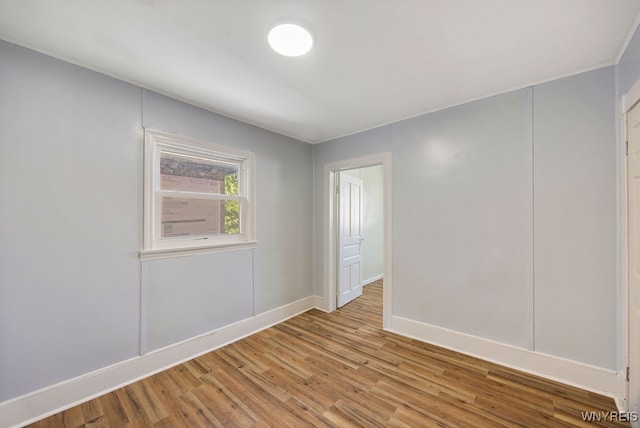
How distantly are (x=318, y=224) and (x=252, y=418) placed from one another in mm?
2406

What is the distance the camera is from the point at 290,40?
4.99 feet

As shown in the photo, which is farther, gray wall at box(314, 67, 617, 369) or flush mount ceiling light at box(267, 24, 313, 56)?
gray wall at box(314, 67, 617, 369)

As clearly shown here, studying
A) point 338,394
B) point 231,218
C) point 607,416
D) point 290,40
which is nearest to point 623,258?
point 607,416

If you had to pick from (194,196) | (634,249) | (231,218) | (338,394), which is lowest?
(338,394)

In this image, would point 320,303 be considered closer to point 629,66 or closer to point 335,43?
point 335,43

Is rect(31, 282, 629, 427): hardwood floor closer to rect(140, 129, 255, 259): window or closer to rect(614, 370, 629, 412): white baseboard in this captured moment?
rect(614, 370, 629, 412): white baseboard

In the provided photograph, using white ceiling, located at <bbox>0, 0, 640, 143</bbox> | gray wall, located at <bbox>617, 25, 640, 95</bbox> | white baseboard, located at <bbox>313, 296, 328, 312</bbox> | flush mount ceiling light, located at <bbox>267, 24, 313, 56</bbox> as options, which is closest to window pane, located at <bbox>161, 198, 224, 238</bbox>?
white ceiling, located at <bbox>0, 0, 640, 143</bbox>

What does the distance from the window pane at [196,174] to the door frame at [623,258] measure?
328 centimetres

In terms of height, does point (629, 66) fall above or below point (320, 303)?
above

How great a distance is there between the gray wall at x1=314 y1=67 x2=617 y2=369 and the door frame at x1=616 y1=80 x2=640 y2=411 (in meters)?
0.08

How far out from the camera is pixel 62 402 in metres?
1.74

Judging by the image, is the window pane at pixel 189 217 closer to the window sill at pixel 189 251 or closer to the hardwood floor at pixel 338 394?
the window sill at pixel 189 251

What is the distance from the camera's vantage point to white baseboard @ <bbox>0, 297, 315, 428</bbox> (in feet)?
5.25

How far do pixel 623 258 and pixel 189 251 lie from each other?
3.42m
